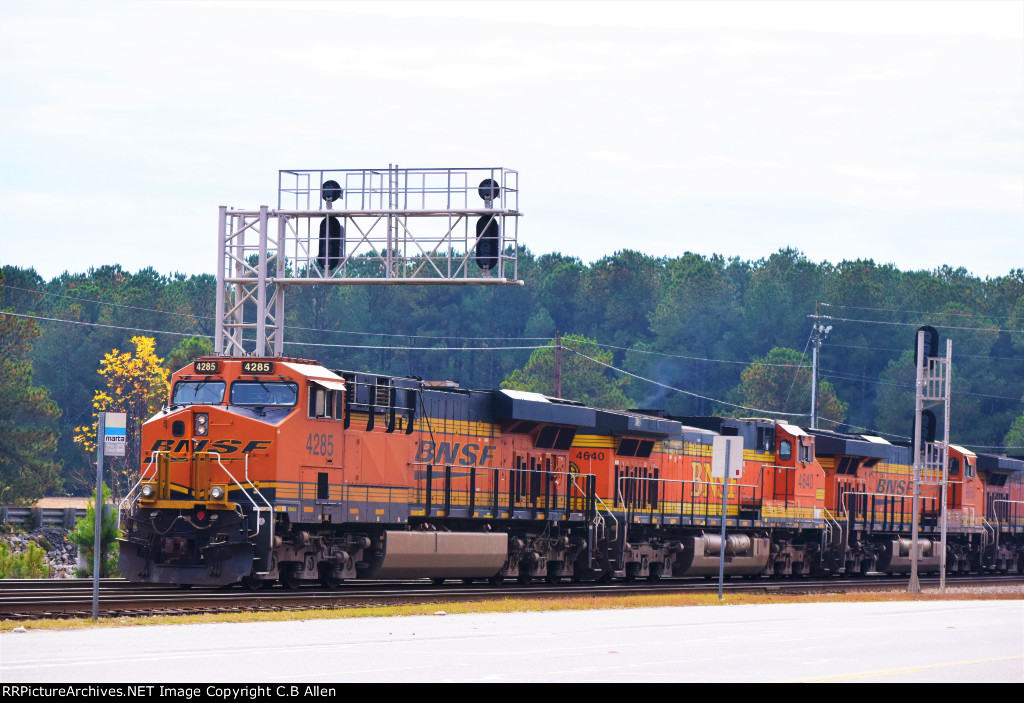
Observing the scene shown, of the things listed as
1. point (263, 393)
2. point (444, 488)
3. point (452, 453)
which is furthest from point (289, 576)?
point (452, 453)

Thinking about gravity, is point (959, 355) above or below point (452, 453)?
above

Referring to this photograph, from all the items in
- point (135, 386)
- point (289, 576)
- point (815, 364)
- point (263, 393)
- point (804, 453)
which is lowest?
point (289, 576)

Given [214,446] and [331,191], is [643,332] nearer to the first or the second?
[331,191]

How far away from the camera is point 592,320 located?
13125 centimetres

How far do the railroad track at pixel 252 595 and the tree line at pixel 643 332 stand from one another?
63.3 m

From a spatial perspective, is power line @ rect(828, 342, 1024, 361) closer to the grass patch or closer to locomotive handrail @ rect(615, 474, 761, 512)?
locomotive handrail @ rect(615, 474, 761, 512)

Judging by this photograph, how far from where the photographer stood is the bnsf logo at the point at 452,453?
94.6 feet

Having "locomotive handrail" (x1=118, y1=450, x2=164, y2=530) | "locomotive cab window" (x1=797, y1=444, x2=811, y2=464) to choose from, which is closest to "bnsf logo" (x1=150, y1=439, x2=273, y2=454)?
"locomotive handrail" (x1=118, y1=450, x2=164, y2=530)

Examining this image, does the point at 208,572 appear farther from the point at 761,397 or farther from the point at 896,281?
the point at 896,281

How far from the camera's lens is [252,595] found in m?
23.8

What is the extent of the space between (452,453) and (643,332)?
100 metres

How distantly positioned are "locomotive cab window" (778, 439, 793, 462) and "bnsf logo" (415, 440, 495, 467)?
490 inches

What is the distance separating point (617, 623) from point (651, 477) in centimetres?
1640

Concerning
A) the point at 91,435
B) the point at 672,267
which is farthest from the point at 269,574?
the point at 672,267
